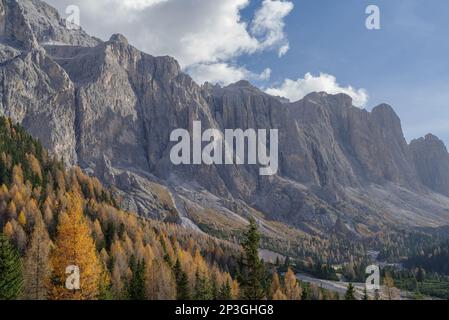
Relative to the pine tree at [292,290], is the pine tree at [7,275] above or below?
above

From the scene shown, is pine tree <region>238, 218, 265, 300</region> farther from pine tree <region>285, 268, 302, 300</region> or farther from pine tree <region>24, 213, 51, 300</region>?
pine tree <region>285, 268, 302, 300</region>

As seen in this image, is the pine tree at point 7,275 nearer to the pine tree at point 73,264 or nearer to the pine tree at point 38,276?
the pine tree at point 73,264

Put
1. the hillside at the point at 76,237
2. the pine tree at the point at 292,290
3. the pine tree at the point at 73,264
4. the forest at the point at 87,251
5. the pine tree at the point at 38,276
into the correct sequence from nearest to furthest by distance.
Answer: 1. the pine tree at the point at 73,264
2. the forest at the point at 87,251
3. the pine tree at the point at 38,276
4. the hillside at the point at 76,237
5. the pine tree at the point at 292,290

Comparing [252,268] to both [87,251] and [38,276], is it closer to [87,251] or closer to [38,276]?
[87,251]

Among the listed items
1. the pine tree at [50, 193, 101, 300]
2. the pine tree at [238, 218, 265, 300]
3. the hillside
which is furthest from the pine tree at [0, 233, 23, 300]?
the pine tree at [238, 218, 265, 300]

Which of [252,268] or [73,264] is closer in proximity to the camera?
[252,268]

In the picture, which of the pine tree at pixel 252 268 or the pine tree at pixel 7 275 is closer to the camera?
the pine tree at pixel 252 268

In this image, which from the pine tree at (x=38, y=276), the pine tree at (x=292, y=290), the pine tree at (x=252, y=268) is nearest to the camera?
the pine tree at (x=252, y=268)

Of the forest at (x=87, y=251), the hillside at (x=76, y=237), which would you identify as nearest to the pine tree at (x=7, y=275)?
the forest at (x=87, y=251)

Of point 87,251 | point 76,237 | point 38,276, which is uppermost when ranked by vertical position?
point 76,237

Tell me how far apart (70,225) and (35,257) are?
16.6 meters

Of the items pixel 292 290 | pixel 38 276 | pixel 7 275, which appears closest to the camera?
pixel 7 275

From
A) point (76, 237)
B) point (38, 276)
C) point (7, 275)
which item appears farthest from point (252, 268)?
point (38, 276)
